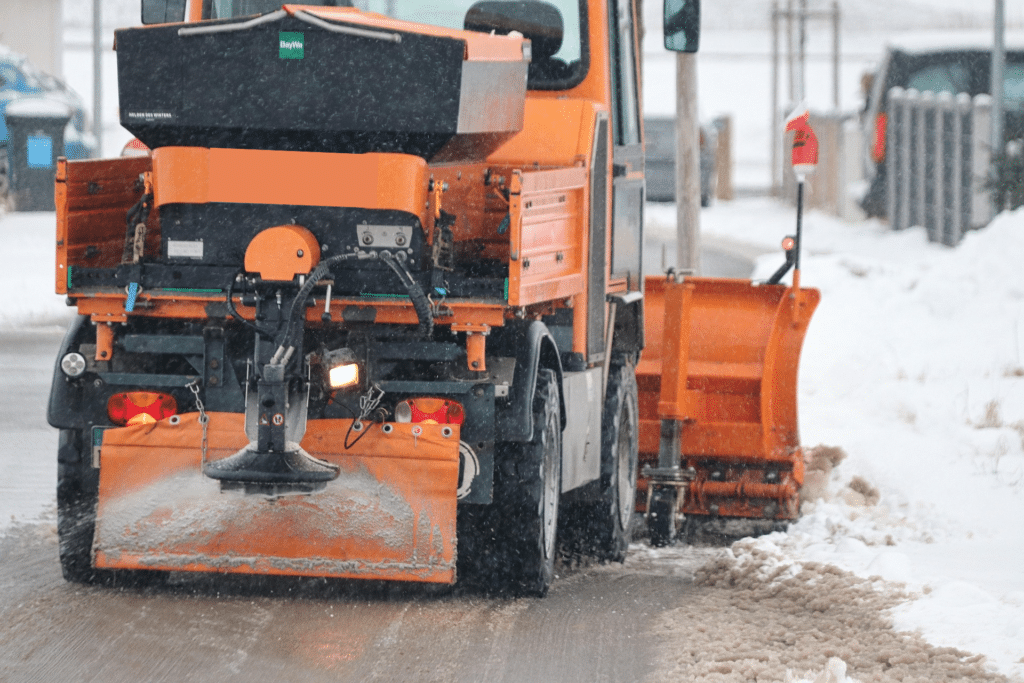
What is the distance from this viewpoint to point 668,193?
3781cm

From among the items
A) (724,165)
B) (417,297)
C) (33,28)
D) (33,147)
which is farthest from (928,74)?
(33,28)

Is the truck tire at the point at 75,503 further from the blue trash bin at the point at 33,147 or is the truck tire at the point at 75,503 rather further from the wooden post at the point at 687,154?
the blue trash bin at the point at 33,147

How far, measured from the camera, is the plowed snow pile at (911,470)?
6.09 meters

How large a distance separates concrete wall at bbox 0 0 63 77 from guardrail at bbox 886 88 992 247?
2367cm

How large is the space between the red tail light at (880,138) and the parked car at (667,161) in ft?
26.6

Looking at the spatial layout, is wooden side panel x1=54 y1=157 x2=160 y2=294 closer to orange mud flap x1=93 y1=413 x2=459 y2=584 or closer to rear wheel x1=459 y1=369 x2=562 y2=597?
orange mud flap x1=93 y1=413 x2=459 y2=584

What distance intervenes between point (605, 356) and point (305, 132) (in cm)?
225

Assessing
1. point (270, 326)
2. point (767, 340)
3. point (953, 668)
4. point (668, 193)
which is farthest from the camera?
point (668, 193)

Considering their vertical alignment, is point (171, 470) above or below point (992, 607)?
above

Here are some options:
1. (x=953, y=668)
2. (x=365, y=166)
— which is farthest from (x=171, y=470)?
(x=953, y=668)

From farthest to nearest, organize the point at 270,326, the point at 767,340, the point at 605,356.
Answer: the point at 767,340 < the point at 605,356 < the point at 270,326

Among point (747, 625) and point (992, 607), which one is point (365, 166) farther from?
point (992, 607)

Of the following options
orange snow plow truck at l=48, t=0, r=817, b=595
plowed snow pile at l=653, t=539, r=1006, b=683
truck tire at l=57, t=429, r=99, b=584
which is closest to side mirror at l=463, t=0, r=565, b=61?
orange snow plow truck at l=48, t=0, r=817, b=595

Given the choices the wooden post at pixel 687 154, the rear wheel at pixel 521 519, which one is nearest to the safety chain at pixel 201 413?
the rear wheel at pixel 521 519
